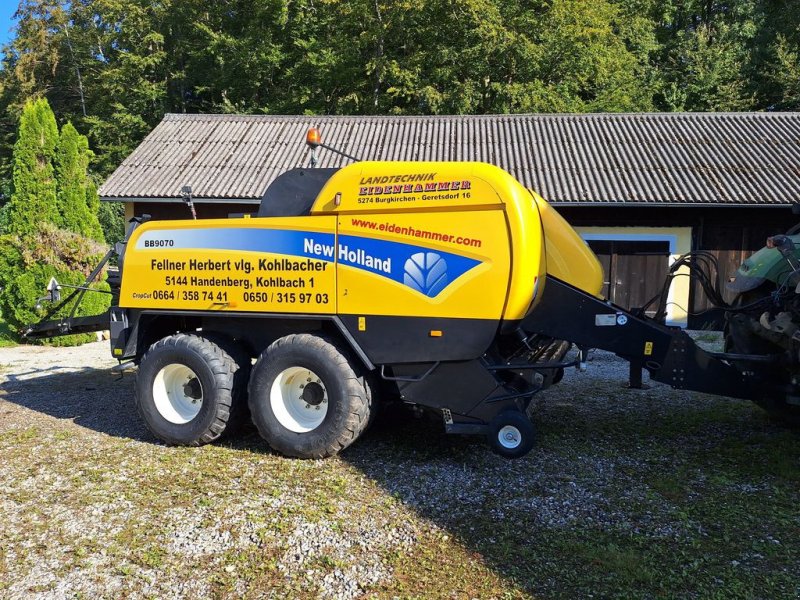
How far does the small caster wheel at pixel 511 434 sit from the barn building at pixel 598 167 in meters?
7.89

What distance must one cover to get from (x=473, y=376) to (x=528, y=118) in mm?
13616

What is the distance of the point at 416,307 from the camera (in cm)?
467

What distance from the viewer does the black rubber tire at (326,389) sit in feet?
15.9

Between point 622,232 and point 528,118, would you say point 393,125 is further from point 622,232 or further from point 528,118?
point 622,232

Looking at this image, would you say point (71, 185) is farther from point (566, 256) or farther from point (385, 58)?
point (385, 58)

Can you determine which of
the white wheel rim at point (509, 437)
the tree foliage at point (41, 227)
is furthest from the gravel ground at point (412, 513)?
the tree foliage at point (41, 227)

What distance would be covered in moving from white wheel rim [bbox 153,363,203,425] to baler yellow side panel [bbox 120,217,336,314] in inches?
22.5

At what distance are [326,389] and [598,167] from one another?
431 inches

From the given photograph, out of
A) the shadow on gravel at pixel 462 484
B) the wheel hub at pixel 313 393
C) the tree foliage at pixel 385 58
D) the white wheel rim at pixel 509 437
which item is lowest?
the shadow on gravel at pixel 462 484

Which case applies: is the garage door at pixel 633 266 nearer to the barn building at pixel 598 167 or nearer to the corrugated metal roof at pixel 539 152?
the barn building at pixel 598 167

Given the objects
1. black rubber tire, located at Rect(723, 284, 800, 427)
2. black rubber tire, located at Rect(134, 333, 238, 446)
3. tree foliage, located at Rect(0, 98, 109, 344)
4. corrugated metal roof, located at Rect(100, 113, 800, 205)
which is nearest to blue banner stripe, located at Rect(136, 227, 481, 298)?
black rubber tire, located at Rect(134, 333, 238, 446)

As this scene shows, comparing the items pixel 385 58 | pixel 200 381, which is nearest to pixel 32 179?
pixel 200 381

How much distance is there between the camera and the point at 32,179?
12078 millimetres

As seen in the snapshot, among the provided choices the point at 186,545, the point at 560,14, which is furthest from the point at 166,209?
the point at 560,14
